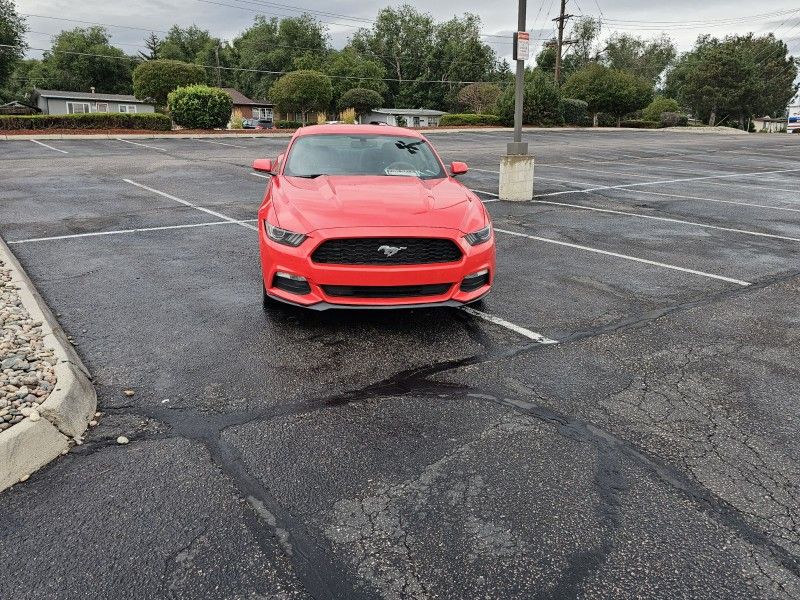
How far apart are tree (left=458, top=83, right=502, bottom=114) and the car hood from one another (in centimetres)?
6442

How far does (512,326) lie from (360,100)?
221 feet

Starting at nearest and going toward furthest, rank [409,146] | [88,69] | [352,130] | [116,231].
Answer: [409,146], [352,130], [116,231], [88,69]

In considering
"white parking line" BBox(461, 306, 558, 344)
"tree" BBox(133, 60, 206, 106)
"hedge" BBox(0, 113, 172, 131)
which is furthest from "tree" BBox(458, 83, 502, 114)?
"white parking line" BBox(461, 306, 558, 344)

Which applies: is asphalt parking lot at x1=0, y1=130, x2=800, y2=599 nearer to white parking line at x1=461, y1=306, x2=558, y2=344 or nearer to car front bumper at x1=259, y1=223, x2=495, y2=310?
white parking line at x1=461, y1=306, x2=558, y2=344

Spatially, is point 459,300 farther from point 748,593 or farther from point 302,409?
point 748,593

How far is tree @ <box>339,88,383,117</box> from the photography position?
224 feet

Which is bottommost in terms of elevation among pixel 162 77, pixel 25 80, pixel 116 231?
pixel 116 231

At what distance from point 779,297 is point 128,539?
644 cm

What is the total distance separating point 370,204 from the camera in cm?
503

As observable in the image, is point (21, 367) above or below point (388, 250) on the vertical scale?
below

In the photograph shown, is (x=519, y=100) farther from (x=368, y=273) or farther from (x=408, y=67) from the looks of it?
(x=408, y=67)

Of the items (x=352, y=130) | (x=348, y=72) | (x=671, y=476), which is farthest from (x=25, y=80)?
(x=671, y=476)

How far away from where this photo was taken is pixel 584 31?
9294cm

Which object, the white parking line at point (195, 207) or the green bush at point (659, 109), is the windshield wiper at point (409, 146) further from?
the green bush at point (659, 109)
